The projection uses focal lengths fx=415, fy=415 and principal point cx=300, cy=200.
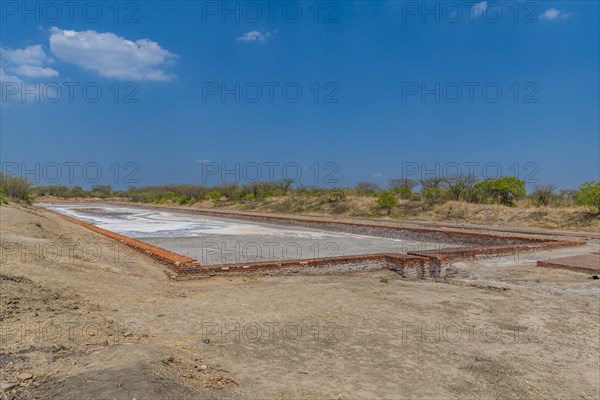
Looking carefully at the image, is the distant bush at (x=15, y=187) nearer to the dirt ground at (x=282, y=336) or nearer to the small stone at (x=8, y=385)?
the dirt ground at (x=282, y=336)

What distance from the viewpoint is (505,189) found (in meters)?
27.3

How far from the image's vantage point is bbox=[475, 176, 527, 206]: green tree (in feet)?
88.5

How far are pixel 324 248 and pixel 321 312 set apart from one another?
23.4 feet

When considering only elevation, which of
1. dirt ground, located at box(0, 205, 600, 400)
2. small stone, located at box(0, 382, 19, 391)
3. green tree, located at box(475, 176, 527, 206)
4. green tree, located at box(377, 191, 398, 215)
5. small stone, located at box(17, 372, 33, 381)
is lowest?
dirt ground, located at box(0, 205, 600, 400)

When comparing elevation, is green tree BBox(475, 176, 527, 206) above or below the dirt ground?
above

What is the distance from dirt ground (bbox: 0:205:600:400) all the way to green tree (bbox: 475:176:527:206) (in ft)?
70.1

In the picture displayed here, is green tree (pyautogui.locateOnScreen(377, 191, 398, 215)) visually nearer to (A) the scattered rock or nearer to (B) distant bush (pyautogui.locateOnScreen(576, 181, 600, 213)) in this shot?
(B) distant bush (pyautogui.locateOnScreen(576, 181, 600, 213))

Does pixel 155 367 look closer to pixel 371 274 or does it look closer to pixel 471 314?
pixel 471 314

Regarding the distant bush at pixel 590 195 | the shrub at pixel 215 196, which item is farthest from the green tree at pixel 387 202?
the shrub at pixel 215 196

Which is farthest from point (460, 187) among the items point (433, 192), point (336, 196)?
point (336, 196)

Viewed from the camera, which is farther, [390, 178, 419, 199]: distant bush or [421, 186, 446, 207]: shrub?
[390, 178, 419, 199]: distant bush

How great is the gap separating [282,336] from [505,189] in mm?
26695

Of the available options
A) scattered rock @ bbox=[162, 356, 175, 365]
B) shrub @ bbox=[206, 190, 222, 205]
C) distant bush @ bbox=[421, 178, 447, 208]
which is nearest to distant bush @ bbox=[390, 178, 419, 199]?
distant bush @ bbox=[421, 178, 447, 208]

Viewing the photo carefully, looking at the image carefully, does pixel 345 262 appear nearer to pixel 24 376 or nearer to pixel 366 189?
pixel 24 376
